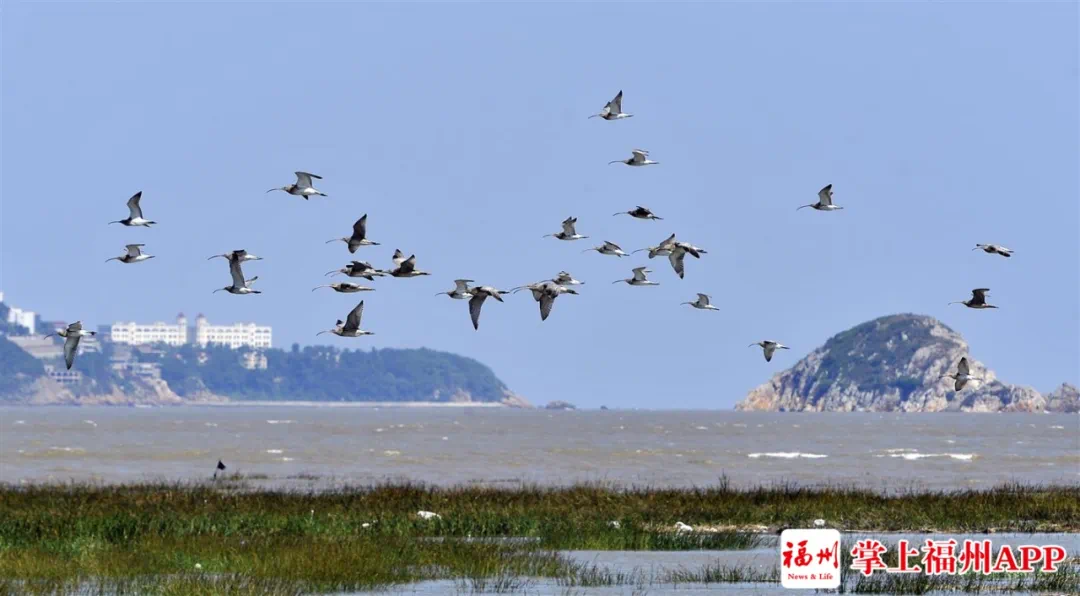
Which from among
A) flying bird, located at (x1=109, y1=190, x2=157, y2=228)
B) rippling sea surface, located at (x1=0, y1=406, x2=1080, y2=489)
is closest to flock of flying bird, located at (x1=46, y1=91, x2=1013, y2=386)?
flying bird, located at (x1=109, y1=190, x2=157, y2=228)

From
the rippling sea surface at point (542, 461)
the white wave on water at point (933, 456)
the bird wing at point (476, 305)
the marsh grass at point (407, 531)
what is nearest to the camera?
the marsh grass at point (407, 531)

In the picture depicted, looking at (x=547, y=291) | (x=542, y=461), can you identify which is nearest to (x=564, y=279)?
(x=547, y=291)

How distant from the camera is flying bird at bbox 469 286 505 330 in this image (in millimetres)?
35500

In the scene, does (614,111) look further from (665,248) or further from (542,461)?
(542,461)

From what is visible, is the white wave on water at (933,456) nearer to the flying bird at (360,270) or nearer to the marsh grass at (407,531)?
the marsh grass at (407,531)

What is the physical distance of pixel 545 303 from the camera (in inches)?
1444

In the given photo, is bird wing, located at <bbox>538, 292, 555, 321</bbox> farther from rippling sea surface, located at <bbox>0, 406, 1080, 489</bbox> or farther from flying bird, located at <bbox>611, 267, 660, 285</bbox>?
rippling sea surface, located at <bbox>0, 406, 1080, 489</bbox>

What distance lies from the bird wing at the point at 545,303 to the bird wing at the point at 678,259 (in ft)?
11.9

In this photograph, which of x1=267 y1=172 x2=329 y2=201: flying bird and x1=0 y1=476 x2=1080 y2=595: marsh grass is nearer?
x1=0 y1=476 x2=1080 y2=595: marsh grass

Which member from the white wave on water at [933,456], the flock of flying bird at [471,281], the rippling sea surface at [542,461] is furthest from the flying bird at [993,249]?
the white wave on water at [933,456]

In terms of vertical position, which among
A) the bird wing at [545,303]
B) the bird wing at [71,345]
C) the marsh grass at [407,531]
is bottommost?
the marsh grass at [407,531]

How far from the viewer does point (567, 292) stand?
1457 inches

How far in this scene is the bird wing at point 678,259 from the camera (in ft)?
129

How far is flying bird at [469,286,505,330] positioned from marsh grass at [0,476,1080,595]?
470 cm
